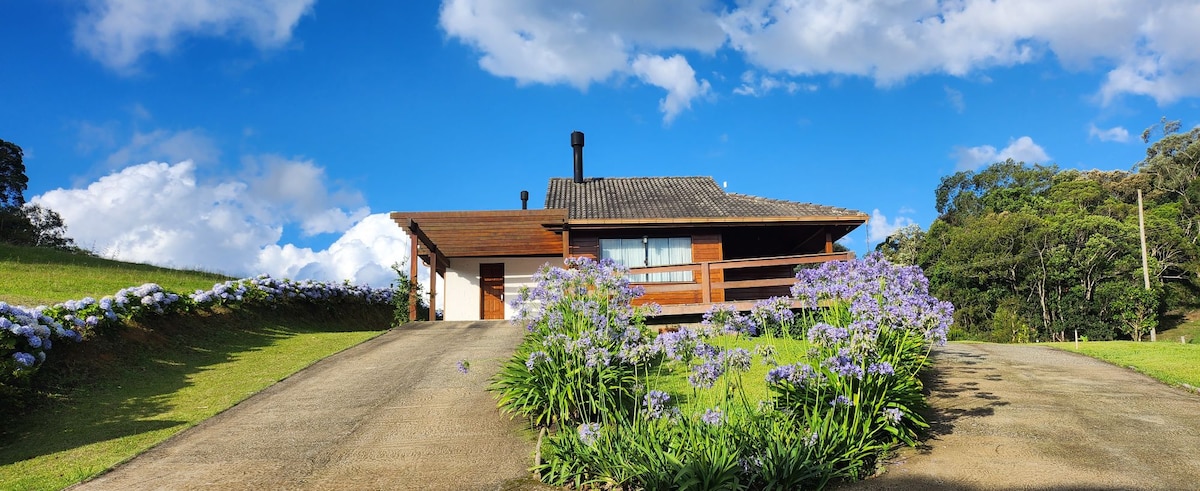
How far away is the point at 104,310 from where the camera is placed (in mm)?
10836

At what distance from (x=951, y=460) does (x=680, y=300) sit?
37.0ft

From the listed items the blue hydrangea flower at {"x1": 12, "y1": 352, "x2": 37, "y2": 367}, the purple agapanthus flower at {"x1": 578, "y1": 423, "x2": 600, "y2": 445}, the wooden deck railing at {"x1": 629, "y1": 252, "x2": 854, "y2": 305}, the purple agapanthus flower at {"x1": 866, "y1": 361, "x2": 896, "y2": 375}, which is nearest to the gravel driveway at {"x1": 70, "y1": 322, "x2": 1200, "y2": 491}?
the purple agapanthus flower at {"x1": 578, "y1": 423, "x2": 600, "y2": 445}

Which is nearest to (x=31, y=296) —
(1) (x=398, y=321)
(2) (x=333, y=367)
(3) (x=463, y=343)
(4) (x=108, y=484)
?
(1) (x=398, y=321)

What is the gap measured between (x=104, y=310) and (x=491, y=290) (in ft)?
40.0

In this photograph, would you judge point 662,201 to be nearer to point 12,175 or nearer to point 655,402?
point 655,402

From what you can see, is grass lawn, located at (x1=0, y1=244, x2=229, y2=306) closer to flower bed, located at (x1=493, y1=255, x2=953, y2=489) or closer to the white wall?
the white wall

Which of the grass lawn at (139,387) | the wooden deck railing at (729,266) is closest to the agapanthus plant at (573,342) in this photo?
the grass lawn at (139,387)

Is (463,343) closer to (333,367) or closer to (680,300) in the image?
(333,367)

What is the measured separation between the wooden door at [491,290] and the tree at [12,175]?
32.1 m

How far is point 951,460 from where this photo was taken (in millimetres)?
5660

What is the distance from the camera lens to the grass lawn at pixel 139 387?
22.3ft

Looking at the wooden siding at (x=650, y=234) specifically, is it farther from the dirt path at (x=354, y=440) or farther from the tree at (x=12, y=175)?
the tree at (x=12, y=175)

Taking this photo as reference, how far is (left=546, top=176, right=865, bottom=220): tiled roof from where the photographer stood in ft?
56.5

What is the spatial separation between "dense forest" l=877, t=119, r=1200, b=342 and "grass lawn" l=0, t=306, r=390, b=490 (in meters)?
24.5
